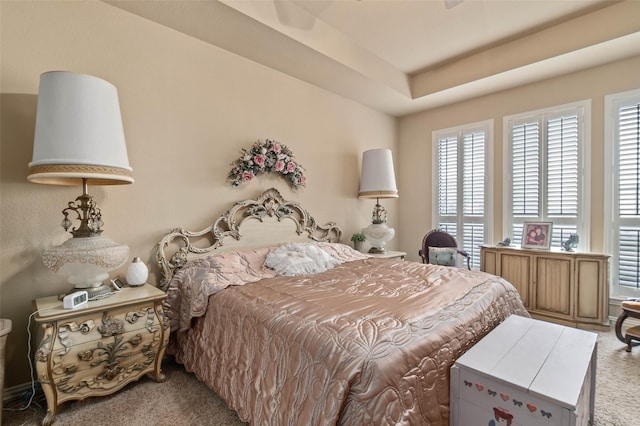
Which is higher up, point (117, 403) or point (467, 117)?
point (467, 117)

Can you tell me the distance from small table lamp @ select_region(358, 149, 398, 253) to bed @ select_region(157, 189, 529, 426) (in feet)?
2.68

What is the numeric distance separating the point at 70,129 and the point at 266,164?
1.60m

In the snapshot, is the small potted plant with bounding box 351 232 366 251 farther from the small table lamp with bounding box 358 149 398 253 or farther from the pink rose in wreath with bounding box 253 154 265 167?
the pink rose in wreath with bounding box 253 154 265 167

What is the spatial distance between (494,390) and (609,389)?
1492 mm

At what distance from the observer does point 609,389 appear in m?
1.97

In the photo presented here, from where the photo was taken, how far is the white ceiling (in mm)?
2420

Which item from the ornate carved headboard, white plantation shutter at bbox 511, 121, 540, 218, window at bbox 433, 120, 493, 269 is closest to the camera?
the ornate carved headboard

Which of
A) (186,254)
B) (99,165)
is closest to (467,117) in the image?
(186,254)

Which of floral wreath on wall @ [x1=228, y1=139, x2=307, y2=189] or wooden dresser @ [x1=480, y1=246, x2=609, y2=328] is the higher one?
floral wreath on wall @ [x1=228, y1=139, x2=307, y2=189]

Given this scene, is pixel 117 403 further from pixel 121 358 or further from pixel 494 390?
pixel 494 390

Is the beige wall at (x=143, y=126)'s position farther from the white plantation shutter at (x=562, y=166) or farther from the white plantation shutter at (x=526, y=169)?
the white plantation shutter at (x=562, y=166)

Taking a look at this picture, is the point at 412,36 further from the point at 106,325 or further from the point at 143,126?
the point at 106,325

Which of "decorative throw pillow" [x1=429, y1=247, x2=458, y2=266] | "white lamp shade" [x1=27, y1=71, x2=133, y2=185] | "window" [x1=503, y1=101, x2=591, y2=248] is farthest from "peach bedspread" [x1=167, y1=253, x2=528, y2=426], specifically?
"window" [x1=503, y1=101, x2=591, y2=248]

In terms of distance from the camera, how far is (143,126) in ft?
7.66
